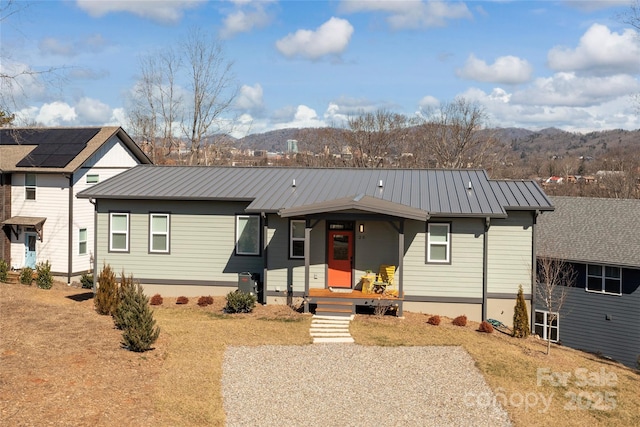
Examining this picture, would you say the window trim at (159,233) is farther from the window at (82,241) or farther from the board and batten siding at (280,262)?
the window at (82,241)

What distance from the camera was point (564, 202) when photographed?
29.2m

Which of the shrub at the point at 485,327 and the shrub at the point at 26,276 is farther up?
the shrub at the point at 26,276

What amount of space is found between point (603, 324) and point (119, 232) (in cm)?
2012

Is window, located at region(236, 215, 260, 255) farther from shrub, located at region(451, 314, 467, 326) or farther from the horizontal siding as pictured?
the horizontal siding

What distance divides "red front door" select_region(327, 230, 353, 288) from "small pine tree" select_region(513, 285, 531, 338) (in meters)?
5.59

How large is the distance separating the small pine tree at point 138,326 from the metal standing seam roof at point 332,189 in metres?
6.21

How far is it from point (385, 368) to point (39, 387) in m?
7.65

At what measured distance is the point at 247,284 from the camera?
2081 cm

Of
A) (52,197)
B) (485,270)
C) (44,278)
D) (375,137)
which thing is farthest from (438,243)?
(375,137)

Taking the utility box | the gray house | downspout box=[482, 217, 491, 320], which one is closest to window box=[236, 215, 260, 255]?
the gray house

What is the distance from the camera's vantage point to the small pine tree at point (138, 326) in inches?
543

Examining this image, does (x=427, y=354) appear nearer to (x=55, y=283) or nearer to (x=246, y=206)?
(x=246, y=206)

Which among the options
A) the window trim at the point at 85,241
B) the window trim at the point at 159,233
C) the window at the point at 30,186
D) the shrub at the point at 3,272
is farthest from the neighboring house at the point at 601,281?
the window at the point at 30,186

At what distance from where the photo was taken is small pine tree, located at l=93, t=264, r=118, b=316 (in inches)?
688
